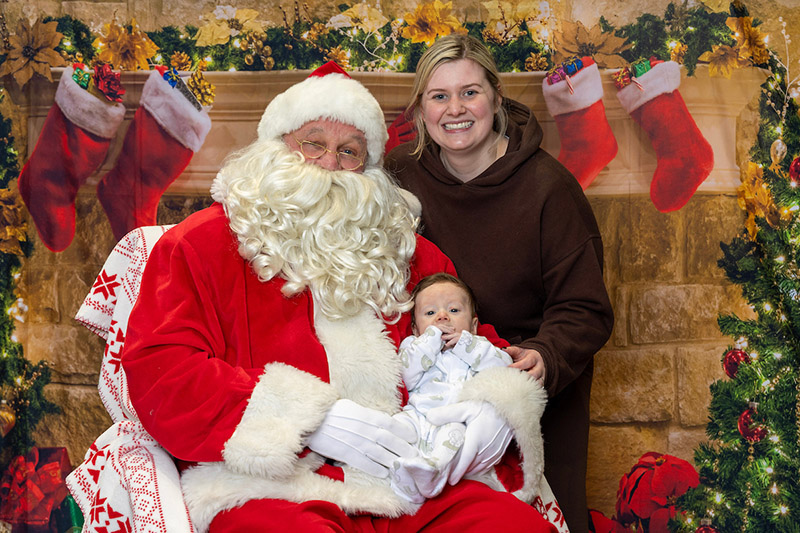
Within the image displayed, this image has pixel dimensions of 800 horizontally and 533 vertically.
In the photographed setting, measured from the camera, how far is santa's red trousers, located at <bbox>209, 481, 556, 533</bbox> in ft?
6.04

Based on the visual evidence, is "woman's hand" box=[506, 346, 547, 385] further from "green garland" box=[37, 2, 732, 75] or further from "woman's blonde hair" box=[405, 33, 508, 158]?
"green garland" box=[37, 2, 732, 75]

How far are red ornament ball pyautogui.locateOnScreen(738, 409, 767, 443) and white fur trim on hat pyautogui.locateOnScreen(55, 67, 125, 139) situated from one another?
3014 mm

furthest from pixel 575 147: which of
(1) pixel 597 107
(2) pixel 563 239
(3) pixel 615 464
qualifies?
→ (3) pixel 615 464

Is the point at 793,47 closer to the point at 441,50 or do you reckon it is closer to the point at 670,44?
the point at 670,44

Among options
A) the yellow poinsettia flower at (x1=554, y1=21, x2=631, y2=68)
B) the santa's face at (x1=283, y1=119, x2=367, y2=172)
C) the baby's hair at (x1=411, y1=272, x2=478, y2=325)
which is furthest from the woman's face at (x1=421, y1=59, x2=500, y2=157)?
the yellow poinsettia flower at (x1=554, y1=21, x2=631, y2=68)

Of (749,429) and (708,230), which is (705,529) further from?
(708,230)

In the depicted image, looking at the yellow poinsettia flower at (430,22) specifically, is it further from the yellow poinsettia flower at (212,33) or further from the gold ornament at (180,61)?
the gold ornament at (180,61)

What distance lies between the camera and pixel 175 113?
326 cm

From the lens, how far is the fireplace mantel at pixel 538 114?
10.7 feet

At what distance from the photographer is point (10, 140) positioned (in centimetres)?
320

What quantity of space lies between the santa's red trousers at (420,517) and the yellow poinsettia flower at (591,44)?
210 cm

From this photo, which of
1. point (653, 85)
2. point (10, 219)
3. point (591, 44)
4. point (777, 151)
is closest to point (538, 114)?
point (591, 44)

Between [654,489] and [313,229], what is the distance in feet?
7.06

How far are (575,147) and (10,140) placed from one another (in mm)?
2420
